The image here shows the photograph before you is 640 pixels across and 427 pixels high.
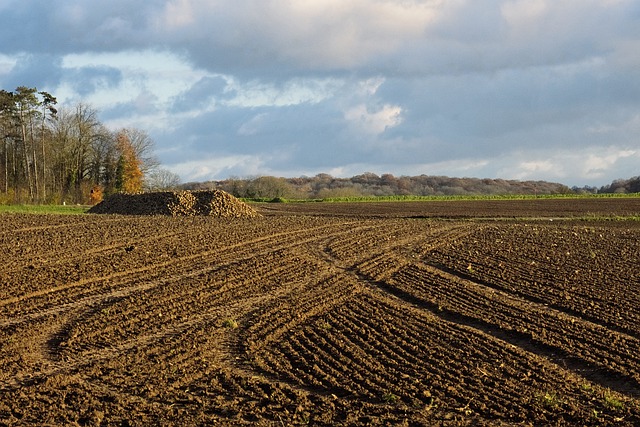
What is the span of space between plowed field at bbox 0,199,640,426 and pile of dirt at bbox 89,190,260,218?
16.6 metres

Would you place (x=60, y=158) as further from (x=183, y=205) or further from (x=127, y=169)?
(x=183, y=205)

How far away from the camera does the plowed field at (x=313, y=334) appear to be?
9.99 metres

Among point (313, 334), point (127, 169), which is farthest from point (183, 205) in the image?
point (127, 169)

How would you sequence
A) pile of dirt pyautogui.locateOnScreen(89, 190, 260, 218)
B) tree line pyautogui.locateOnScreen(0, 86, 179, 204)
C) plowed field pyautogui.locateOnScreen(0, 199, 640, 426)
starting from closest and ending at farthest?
plowed field pyautogui.locateOnScreen(0, 199, 640, 426) < pile of dirt pyautogui.locateOnScreen(89, 190, 260, 218) < tree line pyautogui.locateOnScreen(0, 86, 179, 204)

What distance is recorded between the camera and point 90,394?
10406 mm

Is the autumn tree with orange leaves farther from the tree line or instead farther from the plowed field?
the plowed field

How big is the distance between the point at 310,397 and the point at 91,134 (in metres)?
78.3

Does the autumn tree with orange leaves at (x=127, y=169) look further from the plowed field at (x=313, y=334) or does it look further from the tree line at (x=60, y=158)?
the plowed field at (x=313, y=334)

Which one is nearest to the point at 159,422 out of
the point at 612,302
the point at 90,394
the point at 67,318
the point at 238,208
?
the point at 90,394

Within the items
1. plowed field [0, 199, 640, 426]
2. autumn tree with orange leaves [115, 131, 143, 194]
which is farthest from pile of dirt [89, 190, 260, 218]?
autumn tree with orange leaves [115, 131, 143, 194]

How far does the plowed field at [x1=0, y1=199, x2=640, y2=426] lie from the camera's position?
393 inches

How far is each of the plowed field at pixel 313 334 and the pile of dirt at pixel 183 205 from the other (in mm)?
16591

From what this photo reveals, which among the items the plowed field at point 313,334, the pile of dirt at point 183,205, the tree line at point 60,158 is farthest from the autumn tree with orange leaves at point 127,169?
the plowed field at point 313,334

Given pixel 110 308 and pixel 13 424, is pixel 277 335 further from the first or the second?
pixel 13 424
